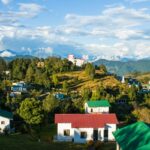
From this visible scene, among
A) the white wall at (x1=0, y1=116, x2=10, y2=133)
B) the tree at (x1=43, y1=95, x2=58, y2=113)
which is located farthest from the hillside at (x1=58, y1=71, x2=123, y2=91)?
the white wall at (x1=0, y1=116, x2=10, y2=133)

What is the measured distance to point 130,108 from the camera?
240ft

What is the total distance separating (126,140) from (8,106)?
41.5m

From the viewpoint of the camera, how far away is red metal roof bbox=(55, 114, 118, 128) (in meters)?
43.2

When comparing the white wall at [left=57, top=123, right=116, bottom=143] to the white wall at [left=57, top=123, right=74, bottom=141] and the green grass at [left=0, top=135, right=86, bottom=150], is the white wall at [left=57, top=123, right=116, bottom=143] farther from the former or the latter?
the green grass at [left=0, top=135, right=86, bottom=150]

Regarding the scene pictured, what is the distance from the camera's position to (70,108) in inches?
2660

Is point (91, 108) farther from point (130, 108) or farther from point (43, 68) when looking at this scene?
point (43, 68)

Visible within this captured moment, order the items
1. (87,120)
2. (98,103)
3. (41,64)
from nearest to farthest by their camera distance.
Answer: (87,120) → (98,103) → (41,64)

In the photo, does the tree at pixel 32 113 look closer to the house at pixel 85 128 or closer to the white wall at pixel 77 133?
the house at pixel 85 128

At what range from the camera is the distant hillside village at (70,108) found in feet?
138

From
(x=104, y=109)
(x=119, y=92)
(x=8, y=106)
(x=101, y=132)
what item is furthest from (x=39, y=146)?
(x=119, y=92)

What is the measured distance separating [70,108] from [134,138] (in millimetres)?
42342

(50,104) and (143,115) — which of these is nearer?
(143,115)

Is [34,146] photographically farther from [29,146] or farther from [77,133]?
[77,133]

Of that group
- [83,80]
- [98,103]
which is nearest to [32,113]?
[98,103]
